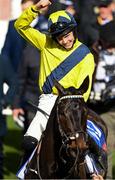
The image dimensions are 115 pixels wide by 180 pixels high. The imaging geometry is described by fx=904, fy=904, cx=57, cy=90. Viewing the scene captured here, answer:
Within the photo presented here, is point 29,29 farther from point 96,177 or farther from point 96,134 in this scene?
point 96,177

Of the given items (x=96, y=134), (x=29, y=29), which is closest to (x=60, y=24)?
(x=29, y=29)

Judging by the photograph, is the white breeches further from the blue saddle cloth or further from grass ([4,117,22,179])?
grass ([4,117,22,179])

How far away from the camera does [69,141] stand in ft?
23.4

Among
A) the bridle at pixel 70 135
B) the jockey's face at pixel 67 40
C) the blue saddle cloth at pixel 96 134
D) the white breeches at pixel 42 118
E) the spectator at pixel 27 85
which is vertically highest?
the jockey's face at pixel 67 40

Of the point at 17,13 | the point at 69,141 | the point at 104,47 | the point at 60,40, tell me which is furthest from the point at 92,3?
the point at 69,141

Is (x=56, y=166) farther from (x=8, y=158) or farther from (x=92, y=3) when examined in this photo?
(x=92, y=3)

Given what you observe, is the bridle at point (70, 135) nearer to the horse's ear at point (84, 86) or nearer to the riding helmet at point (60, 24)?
the horse's ear at point (84, 86)

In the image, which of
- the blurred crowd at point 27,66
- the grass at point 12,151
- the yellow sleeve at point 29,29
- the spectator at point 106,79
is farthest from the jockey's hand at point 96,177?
the grass at point 12,151

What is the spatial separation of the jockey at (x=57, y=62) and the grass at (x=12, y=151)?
152 inches

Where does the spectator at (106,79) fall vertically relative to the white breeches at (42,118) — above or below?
below

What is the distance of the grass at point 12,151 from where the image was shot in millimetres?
12273

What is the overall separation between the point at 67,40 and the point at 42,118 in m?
0.74

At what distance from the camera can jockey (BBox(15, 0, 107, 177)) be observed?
8.05 meters

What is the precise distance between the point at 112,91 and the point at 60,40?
8.64 feet
